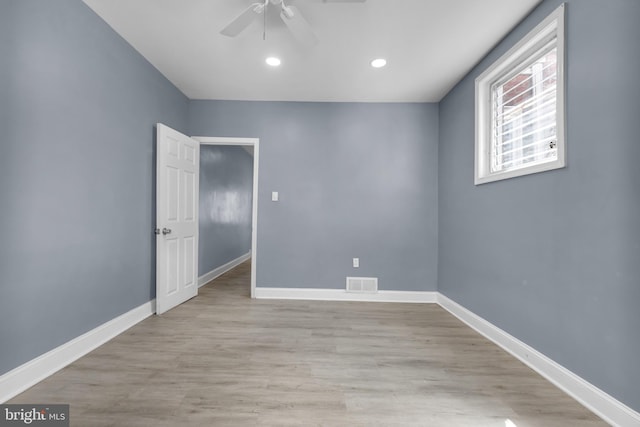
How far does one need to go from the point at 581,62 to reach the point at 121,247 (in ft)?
12.0

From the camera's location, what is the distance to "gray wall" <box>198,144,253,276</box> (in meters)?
4.43

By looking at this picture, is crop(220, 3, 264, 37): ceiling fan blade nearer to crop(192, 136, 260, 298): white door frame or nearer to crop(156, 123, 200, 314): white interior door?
crop(156, 123, 200, 314): white interior door

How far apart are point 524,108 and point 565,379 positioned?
1.95 meters

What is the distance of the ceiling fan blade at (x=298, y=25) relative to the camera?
1.84 meters

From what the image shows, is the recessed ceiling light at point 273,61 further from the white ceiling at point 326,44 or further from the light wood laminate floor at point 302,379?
the light wood laminate floor at point 302,379

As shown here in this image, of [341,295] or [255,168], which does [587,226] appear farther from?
[255,168]

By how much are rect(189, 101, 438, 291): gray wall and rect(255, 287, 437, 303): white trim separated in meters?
0.08

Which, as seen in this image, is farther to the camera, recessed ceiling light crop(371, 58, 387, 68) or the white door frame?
the white door frame

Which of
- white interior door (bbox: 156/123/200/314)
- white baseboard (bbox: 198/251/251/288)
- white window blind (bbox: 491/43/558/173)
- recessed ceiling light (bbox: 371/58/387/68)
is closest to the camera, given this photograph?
white window blind (bbox: 491/43/558/173)

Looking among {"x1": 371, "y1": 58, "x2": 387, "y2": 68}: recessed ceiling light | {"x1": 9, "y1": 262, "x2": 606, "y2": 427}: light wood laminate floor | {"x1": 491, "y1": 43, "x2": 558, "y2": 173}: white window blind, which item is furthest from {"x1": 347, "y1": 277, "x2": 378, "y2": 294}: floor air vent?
{"x1": 371, "y1": 58, "x2": 387, "y2": 68}: recessed ceiling light

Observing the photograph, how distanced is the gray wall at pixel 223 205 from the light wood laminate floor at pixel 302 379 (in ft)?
6.31

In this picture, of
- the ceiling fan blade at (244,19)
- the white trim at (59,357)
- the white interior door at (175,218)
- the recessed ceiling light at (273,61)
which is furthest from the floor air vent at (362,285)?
→ the ceiling fan blade at (244,19)

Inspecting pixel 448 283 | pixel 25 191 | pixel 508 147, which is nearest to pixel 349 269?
pixel 448 283

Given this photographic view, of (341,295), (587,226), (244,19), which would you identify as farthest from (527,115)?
(341,295)
